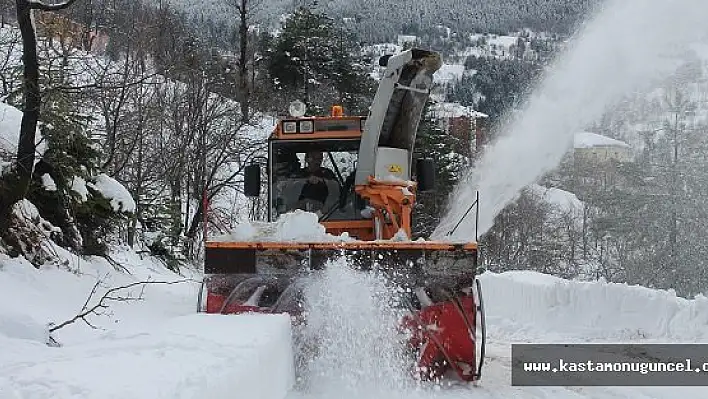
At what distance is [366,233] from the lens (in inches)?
287

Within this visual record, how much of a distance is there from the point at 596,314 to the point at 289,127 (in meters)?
5.72

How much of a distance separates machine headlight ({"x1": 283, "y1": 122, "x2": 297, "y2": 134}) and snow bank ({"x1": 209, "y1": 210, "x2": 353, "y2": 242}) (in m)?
1.77

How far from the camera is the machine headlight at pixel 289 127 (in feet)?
25.0

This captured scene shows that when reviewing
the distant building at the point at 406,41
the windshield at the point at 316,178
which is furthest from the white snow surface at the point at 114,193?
the distant building at the point at 406,41

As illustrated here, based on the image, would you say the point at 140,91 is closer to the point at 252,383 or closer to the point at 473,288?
the point at 473,288

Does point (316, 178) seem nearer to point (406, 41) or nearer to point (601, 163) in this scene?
point (601, 163)

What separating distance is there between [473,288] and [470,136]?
68.6 feet

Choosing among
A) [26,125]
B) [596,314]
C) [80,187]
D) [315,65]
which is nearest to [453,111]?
[315,65]

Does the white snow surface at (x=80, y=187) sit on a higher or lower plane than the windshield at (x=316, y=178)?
lower

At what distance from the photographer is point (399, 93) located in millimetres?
6852

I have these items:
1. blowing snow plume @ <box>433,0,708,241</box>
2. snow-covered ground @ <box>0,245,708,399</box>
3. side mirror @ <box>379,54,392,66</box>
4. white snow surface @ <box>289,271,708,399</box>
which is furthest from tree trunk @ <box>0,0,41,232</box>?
blowing snow plume @ <box>433,0,708,241</box>

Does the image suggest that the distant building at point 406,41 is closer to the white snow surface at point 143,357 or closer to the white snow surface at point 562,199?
the white snow surface at point 562,199

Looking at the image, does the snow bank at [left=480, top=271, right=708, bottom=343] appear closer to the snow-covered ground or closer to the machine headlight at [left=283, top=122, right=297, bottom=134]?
the snow-covered ground

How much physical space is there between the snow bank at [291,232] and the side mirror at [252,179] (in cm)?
153
